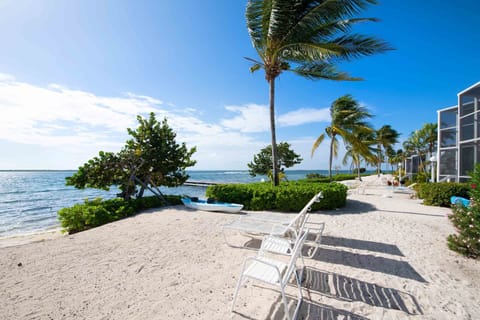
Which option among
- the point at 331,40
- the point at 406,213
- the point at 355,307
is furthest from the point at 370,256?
the point at 331,40

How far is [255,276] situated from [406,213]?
8.02m

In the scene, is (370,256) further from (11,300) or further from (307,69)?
(307,69)

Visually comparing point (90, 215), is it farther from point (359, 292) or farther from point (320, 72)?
point (320, 72)

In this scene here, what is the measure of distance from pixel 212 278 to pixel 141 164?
25.8 ft

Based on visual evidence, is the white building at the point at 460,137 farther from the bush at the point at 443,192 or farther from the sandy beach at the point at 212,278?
the sandy beach at the point at 212,278

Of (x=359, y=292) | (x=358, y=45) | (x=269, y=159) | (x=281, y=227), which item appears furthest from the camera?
(x=269, y=159)

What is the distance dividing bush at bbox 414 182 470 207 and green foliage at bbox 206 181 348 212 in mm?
4277

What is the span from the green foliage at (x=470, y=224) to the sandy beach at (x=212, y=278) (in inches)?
8.0

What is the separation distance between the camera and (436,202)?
29.5ft

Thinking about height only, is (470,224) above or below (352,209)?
above

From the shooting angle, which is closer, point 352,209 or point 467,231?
point 467,231

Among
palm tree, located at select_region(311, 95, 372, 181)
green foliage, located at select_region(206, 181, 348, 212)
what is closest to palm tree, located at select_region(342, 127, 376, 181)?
palm tree, located at select_region(311, 95, 372, 181)

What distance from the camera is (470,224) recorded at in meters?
3.83

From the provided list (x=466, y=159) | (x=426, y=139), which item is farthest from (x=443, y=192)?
(x=426, y=139)
